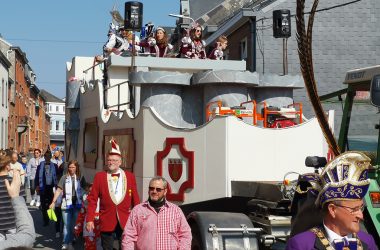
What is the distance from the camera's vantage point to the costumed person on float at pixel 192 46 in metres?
13.9

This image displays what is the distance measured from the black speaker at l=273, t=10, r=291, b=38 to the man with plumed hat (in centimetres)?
1118

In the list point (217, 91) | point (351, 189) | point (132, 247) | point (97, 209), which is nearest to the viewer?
point (351, 189)

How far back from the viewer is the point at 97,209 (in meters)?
9.18

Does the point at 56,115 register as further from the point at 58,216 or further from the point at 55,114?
the point at 58,216

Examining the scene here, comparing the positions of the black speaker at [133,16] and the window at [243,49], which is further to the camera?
the window at [243,49]

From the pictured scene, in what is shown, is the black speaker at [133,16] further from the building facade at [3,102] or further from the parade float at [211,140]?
the building facade at [3,102]

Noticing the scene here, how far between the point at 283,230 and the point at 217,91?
5.47 meters

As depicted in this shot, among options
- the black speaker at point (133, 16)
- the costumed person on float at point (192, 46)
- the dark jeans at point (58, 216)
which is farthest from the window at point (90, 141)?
the costumed person on float at point (192, 46)

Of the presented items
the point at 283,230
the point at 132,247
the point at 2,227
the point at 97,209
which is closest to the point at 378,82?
the point at 283,230

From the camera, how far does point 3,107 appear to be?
48.9 meters

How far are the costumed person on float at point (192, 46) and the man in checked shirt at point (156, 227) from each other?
791cm

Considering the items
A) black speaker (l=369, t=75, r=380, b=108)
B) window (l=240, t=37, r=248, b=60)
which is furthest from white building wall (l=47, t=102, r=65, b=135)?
black speaker (l=369, t=75, r=380, b=108)

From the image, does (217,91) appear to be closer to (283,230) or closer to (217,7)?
(283,230)

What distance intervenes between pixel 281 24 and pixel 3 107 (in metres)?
37.7
